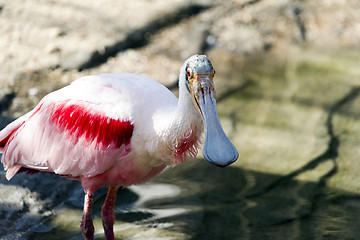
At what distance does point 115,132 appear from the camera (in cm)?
354

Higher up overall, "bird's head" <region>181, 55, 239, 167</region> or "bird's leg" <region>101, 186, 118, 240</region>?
"bird's head" <region>181, 55, 239, 167</region>

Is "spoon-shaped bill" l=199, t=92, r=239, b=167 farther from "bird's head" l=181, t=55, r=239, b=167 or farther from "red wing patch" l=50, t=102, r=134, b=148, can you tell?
"red wing patch" l=50, t=102, r=134, b=148

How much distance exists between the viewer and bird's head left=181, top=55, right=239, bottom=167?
10.3 ft

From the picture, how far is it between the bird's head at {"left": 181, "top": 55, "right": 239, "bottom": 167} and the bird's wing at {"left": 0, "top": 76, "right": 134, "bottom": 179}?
551 mm

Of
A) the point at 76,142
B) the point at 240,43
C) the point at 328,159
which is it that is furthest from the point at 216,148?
the point at 240,43

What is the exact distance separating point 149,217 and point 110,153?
32.2 inches

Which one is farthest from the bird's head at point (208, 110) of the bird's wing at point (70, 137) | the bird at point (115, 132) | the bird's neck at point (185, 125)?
the bird's wing at point (70, 137)

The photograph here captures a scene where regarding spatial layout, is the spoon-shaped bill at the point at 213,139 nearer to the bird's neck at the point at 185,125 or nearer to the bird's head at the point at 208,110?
the bird's head at the point at 208,110

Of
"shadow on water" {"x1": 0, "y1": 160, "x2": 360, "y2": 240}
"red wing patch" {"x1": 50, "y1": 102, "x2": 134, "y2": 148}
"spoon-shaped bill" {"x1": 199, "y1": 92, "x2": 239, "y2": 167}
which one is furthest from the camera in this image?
"shadow on water" {"x1": 0, "y1": 160, "x2": 360, "y2": 240}

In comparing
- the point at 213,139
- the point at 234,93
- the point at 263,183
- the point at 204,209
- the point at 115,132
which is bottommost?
the point at 204,209

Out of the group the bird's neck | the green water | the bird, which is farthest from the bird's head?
the green water

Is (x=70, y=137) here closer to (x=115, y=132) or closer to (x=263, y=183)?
(x=115, y=132)

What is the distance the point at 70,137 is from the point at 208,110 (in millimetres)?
1048

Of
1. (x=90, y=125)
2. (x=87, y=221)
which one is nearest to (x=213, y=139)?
(x=90, y=125)
